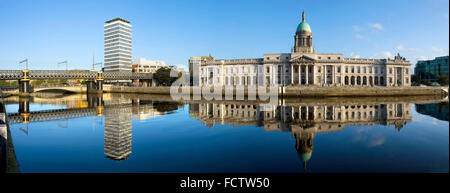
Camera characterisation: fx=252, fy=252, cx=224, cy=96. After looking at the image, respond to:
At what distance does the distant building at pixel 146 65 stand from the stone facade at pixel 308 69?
74316 mm

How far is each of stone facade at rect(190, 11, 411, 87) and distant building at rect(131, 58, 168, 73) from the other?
74.3m

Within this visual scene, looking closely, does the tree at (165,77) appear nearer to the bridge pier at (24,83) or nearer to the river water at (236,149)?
the bridge pier at (24,83)

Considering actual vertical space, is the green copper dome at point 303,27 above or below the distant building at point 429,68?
above

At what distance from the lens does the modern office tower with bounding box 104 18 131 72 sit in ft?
478

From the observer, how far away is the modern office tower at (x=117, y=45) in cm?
14571

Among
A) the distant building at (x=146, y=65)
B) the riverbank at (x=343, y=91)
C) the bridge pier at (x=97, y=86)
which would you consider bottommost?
the riverbank at (x=343, y=91)

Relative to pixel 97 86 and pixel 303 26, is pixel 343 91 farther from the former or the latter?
pixel 97 86

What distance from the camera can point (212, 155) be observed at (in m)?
11.3

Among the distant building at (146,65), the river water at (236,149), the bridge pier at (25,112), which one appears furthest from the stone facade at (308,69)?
the distant building at (146,65)

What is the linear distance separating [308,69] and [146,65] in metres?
101

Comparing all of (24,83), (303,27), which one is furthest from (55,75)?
(303,27)

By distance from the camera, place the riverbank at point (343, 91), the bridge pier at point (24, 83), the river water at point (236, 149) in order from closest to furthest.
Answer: the river water at point (236, 149)
the riverbank at point (343, 91)
the bridge pier at point (24, 83)

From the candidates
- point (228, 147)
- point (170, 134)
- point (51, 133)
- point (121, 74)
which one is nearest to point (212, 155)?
point (228, 147)

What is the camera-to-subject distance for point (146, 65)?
14800 centimetres
